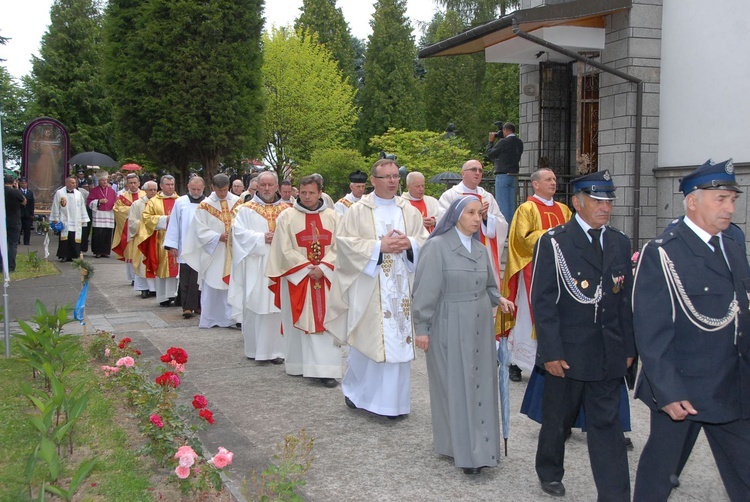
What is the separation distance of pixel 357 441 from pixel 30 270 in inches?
518

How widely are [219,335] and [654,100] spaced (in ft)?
23.8

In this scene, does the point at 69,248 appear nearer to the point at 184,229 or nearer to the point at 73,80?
the point at 184,229

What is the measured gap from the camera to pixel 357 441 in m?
5.78

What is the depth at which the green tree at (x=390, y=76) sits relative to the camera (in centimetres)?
4900

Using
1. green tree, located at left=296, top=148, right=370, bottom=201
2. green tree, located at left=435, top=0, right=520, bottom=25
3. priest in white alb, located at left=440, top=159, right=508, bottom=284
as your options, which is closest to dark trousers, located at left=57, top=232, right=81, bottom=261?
green tree, located at left=296, top=148, right=370, bottom=201

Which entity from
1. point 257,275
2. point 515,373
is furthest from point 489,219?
point 257,275

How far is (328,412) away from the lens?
656 cm

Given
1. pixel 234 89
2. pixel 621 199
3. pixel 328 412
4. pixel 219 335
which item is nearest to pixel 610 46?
pixel 621 199

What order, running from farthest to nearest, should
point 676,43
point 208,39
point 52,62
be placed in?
point 52,62 < point 208,39 < point 676,43

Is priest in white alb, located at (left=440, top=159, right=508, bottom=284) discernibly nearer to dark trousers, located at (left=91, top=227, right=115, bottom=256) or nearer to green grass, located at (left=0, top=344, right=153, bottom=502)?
green grass, located at (left=0, top=344, right=153, bottom=502)

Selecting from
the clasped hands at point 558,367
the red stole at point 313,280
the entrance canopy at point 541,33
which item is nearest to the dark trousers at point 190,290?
the red stole at point 313,280

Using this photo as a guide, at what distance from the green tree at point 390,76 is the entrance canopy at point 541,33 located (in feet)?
115

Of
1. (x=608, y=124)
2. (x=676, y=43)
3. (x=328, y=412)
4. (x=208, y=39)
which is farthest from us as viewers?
(x=208, y=39)

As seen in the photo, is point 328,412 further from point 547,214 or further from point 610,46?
point 610,46
